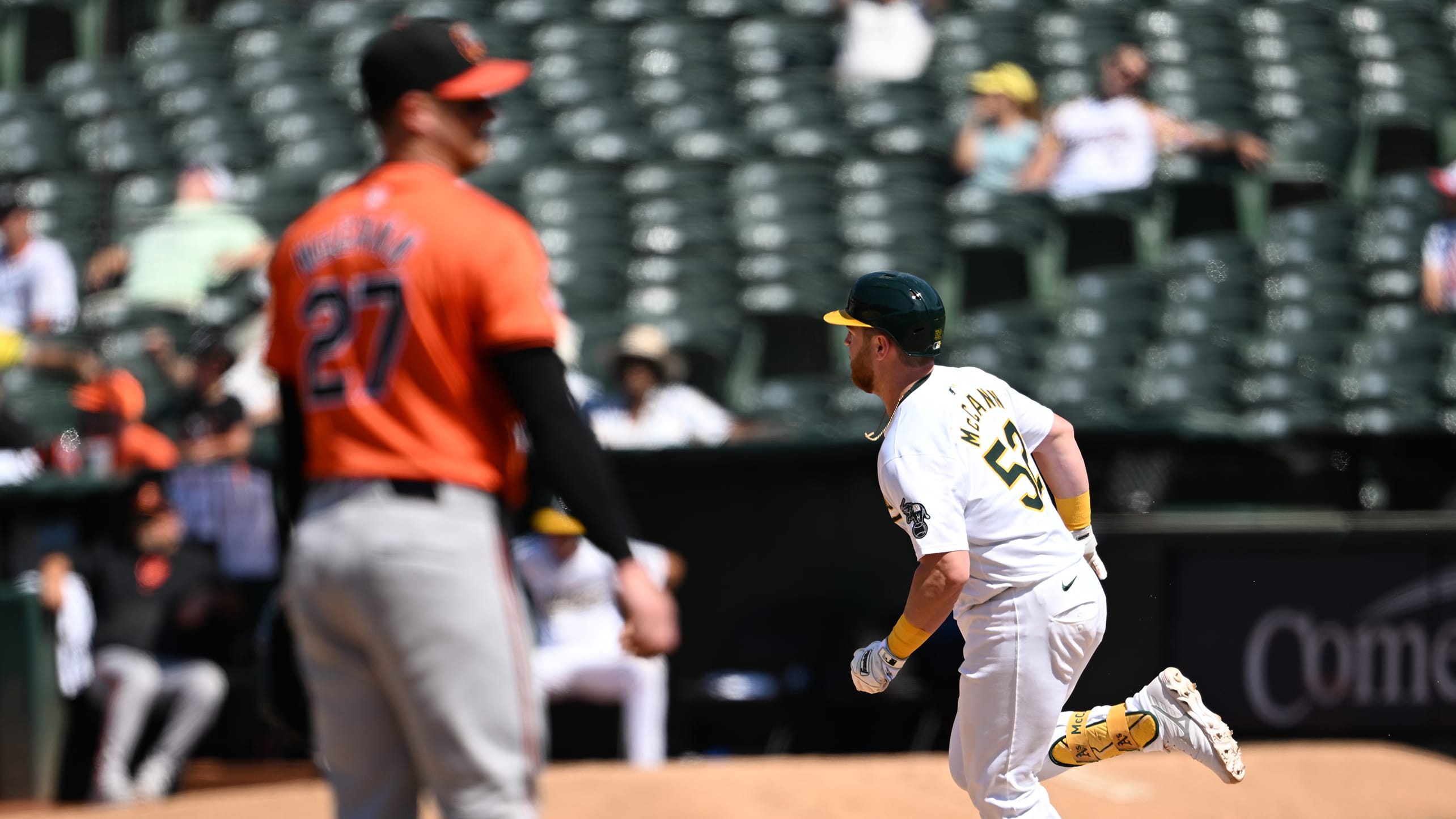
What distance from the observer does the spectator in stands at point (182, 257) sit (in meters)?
9.60

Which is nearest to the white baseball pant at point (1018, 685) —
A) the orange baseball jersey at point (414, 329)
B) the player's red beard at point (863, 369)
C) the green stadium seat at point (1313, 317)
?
the player's red beard at point (863, 369)

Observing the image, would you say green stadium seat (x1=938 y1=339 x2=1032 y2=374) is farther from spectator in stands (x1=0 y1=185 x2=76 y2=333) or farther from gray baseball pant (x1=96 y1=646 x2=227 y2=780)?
spectator in stands (x1=0 y1=185 x2=76 y2=333)

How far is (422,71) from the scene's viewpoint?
260cm

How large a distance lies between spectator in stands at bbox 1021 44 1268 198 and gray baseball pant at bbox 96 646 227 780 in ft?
18.8

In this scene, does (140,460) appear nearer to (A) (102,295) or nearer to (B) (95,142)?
(A) (102,295)

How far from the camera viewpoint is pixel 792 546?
7.49 m

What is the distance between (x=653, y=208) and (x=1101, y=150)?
2.93 metres

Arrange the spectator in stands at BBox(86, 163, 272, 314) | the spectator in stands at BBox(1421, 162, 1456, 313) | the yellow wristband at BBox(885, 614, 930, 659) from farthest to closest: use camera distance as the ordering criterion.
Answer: the spectator in stands at BBox(86, 163, 272, 314) < the spectator in stands at BBox(1421, 162, 1456, 313) < the yellow wristband at BBox(885, 614, 930, 659)

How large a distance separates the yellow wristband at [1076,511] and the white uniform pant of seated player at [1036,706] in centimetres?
18

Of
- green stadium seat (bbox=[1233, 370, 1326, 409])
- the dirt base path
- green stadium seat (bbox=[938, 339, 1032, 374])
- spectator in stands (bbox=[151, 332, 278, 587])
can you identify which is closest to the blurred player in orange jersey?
the dirt base path

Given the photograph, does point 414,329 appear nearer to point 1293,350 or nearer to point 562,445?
point 562,445

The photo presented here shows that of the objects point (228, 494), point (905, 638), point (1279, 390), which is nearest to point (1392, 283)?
point (1279, 390)

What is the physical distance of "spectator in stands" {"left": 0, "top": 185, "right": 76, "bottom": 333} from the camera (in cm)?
943

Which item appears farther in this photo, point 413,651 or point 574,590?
point 574,590
